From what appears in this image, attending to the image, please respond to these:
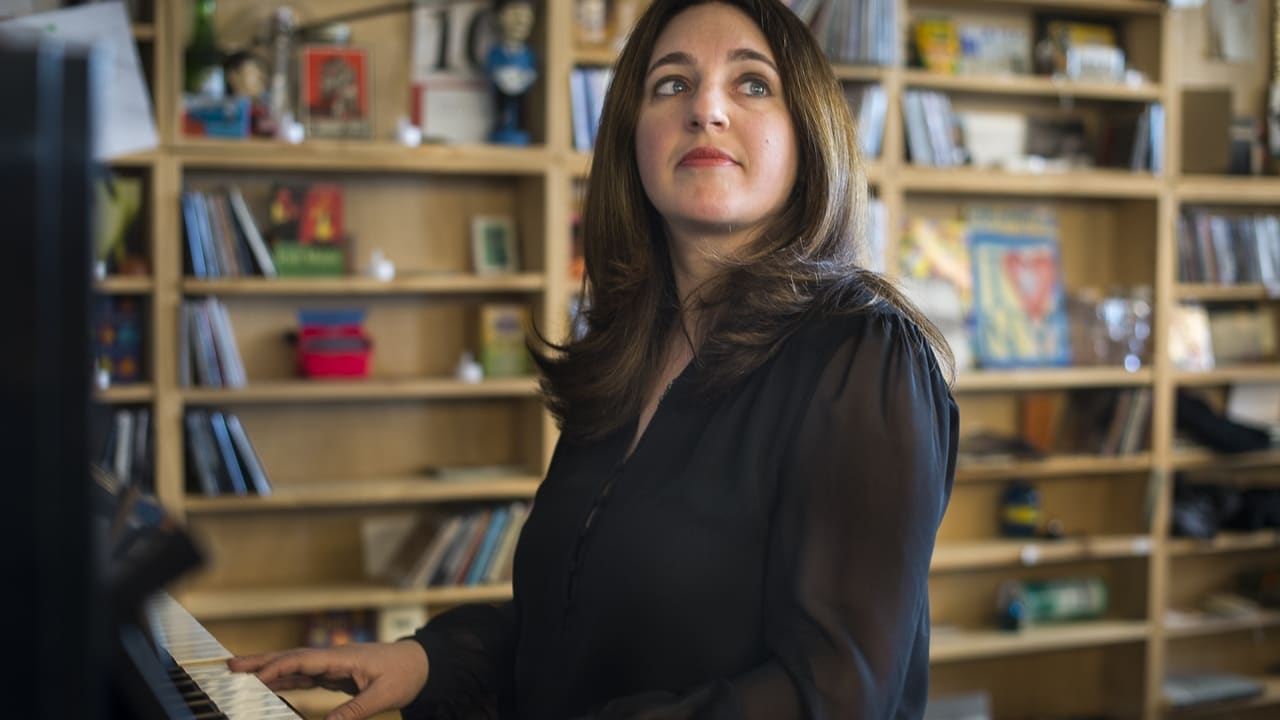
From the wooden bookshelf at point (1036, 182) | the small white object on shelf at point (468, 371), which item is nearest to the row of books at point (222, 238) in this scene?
the small white object on shelf at point (468, 371)

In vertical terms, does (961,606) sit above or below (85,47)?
below

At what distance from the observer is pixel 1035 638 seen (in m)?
3.88

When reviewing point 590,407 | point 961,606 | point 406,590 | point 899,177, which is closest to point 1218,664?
point 961,606

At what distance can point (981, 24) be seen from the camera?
158 inches

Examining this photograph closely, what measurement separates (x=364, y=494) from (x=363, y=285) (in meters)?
0.57

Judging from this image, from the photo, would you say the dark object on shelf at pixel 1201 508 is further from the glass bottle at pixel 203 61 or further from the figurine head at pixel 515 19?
the glass bottle at pixel 203 61

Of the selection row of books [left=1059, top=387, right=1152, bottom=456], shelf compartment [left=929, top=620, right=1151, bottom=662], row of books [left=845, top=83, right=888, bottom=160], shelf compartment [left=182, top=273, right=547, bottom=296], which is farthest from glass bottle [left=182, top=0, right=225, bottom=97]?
row of books [left=1059, top=387, right=1152, bottom=456]

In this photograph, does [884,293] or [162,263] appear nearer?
[884,293]

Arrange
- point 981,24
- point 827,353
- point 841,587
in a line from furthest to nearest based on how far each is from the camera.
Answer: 1. point 981,24
2. point 827,353
3. point 841,587

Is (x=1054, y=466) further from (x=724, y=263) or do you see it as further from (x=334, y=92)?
(x=724, y=263)

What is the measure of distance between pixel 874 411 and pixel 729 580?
0.22 meters

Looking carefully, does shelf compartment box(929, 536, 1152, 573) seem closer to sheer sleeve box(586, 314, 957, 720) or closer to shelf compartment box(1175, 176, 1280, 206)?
shelf compartment box(1175, 176, 1280, 206)

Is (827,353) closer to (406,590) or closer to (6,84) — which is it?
(6,84)

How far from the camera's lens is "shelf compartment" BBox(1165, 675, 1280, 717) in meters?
4.03
